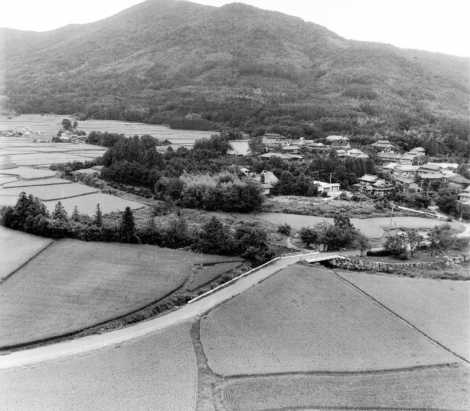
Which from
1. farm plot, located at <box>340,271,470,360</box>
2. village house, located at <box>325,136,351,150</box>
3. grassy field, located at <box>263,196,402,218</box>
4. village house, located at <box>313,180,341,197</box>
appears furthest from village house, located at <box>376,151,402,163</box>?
farm plot, located at <box>340,271,470,360</box>

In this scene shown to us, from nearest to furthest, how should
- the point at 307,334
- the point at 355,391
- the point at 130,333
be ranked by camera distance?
the point at 355,391 → the point at 307,334 → the point at 130,333

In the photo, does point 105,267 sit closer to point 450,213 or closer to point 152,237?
point 152,237

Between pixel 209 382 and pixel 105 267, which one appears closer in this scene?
pixel 209 382

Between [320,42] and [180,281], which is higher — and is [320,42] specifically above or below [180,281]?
above

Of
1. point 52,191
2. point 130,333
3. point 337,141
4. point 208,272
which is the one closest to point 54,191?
point 52,191

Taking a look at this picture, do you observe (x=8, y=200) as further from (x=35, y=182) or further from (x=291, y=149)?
(x=291, y=149)

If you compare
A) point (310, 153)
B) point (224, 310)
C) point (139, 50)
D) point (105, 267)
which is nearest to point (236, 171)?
point (310, 153)
